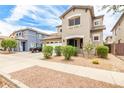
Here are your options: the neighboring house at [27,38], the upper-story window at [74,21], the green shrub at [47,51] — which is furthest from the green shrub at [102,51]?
the neighboring house at [27,38]

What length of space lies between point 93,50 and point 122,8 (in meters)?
9.71

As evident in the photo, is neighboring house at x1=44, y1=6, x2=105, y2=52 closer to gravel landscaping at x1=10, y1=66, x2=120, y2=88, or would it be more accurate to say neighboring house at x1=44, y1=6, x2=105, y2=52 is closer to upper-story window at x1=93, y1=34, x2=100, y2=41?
upper-story window at x1=93, y1=34, x2=100, y2=41

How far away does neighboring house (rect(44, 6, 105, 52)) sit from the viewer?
1542 centimetres

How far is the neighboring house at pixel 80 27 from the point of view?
15422 millimetres

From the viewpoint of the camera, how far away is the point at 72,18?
16.7 meters

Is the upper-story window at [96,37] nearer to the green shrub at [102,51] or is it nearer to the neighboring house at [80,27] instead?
the neighboring house at [80,27]

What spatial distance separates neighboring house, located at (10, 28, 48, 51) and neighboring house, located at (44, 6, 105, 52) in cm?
1333

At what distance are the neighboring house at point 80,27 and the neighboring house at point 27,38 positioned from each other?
1333cm

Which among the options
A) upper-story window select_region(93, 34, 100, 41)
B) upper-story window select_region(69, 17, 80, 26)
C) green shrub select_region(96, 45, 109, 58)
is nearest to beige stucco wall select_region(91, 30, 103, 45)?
upper-story window select_region(93, 34, 100, 41)

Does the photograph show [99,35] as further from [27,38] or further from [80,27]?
[27,38]

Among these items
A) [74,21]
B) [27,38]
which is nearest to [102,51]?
[74,21]

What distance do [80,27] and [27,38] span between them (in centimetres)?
1610
